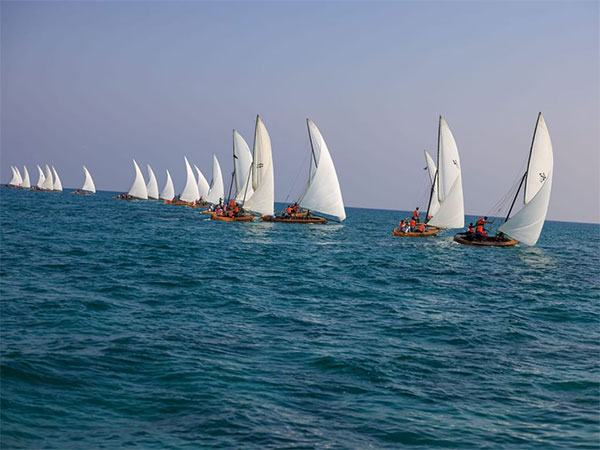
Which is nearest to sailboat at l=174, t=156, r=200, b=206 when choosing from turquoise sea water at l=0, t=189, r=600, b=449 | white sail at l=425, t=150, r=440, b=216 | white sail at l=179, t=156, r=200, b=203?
white sail at l=179, t=156, r=200, b=203

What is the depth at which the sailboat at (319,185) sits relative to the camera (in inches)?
2584

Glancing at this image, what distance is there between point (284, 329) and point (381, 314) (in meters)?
4.82

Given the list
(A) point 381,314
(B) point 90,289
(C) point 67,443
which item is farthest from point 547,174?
(C) point 67,443

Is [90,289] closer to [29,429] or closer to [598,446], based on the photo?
[29,429]

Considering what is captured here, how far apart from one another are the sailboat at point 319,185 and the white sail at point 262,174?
7.50 feet

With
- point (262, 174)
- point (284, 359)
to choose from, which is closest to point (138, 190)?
point (262, 174)

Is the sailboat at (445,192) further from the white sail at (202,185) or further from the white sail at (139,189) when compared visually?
the white sail at (139,189)

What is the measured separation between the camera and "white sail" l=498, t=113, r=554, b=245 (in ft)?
153

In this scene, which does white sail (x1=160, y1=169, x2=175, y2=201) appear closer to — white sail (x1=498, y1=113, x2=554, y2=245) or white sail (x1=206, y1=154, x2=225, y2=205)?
white sail (x1=206, y1=154, x2=225, y2=205)

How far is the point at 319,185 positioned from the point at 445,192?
48.8 ft

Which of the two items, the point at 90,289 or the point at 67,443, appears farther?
the point at 90,289

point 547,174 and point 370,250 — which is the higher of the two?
point 547,174

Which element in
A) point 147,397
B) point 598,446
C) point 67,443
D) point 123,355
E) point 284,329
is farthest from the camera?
point 284,329

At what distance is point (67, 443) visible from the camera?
909 centimetres
